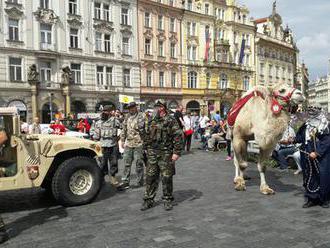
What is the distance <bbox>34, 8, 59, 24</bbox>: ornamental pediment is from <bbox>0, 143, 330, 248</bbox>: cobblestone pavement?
27.5 m

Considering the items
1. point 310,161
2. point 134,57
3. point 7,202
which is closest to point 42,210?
point 7,202

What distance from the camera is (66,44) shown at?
3522 centimetres

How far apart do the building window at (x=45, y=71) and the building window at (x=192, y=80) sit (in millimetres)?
19004

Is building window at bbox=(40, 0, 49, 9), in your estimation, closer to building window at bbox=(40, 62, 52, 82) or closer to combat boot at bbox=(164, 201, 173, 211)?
building window at bbox=(40, 62, 52, 82)

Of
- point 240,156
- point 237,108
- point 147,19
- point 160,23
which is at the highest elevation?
point 147,19

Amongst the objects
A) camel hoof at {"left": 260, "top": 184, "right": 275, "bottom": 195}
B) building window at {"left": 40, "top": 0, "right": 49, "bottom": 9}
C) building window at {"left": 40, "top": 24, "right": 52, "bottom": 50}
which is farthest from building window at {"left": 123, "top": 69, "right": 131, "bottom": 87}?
camel hoof at {"left": 260, "top": 184, "right": 275, "bottom": 195}

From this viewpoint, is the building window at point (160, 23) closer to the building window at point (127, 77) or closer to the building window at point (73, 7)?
the building window at point (127, 77)

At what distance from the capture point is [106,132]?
29.9ft

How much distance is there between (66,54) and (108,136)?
27.7 metres

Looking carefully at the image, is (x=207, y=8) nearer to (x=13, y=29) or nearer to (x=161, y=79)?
(x=161, y=79)

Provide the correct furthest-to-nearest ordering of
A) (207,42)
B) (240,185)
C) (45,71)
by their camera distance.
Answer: (207,42) < (45,71) < (240,185)

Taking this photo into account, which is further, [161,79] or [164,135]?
[161,79]

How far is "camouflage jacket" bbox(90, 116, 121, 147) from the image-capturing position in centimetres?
912

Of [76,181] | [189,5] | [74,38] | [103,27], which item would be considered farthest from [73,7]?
[76,181]
